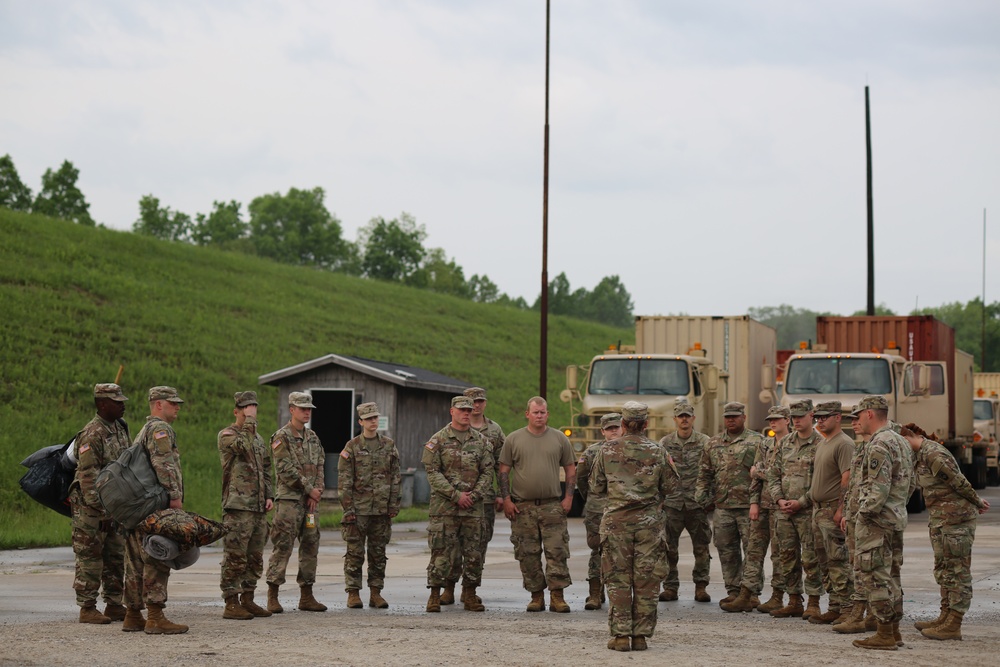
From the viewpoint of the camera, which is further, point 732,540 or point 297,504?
point 732,540

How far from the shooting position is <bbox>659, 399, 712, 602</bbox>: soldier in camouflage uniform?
12555 millimetres

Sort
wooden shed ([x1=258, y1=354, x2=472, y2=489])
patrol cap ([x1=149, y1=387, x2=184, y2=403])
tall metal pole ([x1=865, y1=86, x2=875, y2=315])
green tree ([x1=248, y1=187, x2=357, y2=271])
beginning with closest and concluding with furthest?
patrol cap ([x1=149, y1=387, x2=184, y2=403]) → wooden shed ([x1=258, y1=354, x2=472, y2=489]) → tall metal pole ([x1=865, y1=86, x2=875, y2=315]) → green tree ([x1=248, y1=187, x2=357, y2=271])

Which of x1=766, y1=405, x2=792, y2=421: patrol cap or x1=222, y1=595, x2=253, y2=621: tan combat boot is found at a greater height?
x1=766, y1=405, x2=792, y2=421: patrol cap

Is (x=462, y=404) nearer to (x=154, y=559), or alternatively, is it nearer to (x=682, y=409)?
(x=682, y=409)

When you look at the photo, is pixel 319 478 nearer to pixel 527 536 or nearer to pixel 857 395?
pixel 527 536

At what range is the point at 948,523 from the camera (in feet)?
32.9

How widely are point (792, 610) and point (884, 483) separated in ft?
7.59

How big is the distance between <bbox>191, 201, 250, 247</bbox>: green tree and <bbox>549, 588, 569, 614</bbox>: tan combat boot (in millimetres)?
116187

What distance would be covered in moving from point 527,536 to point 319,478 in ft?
6.67

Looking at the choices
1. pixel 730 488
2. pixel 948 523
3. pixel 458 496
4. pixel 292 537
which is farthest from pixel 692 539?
pixel 292 537

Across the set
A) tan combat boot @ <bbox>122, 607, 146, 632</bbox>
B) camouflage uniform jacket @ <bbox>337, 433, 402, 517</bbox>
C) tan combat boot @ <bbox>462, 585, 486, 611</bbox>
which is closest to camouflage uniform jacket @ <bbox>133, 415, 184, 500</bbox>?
tan combat boot @ <bbox>122, 607, 146, 632</bbox>

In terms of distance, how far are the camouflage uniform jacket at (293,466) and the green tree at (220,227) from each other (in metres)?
115

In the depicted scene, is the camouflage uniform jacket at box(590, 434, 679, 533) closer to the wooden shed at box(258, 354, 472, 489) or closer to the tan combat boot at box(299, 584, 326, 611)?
the tan combat boot at box(299, 584, 326, 611)

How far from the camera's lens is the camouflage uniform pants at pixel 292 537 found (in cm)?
1172
